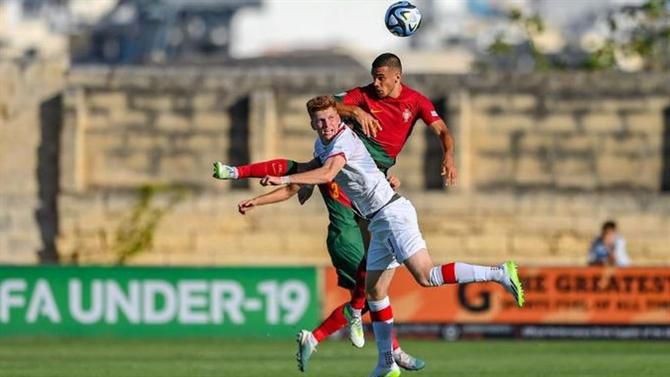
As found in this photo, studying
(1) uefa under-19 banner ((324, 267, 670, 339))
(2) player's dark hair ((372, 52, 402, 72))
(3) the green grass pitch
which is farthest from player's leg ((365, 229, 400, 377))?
(1) uefa under-19 banner ((324, 267, 670, 339))

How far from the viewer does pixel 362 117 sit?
1630cm

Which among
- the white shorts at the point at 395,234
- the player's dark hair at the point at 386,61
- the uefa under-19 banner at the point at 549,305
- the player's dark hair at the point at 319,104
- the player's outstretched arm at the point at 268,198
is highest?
the player's dark hair at the point at 386,61

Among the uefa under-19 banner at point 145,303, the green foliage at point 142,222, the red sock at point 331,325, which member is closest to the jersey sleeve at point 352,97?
the red sock at point 331,325

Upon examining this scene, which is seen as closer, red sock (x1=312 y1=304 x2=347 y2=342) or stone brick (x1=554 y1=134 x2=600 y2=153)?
red sock (x1=312 y1=304 x2=347 y2=342)

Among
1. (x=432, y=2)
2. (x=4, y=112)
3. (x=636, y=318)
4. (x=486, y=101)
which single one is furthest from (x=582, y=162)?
(x=432, y=2)

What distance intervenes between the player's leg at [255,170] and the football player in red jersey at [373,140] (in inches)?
0.4

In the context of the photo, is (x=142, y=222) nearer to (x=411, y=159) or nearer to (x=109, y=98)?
(x=109, y=98)

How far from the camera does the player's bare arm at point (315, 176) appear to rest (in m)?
15.4

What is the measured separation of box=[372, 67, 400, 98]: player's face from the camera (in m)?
16.4

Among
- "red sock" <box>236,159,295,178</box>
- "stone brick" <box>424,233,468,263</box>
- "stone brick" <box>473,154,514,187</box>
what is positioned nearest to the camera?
"red sock" <box>236,159,295,178</box>

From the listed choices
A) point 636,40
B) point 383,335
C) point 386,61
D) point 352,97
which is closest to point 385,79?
point 386,61

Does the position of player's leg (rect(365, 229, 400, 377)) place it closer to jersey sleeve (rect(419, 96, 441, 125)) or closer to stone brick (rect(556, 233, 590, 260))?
jersey sleeve (rect(419, 96, 441, 125))

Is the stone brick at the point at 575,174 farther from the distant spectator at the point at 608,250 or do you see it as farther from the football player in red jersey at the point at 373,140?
the football player in red jersey at the point at 373,140

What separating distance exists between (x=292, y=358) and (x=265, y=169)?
21.3 ft
